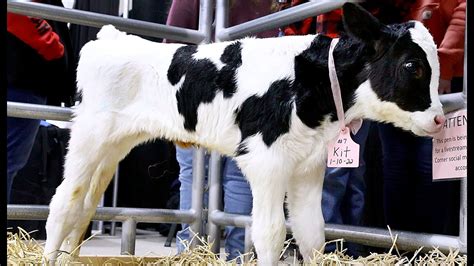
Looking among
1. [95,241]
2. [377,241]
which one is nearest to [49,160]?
[95,241]

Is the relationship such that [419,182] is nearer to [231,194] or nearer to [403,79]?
[231,194]

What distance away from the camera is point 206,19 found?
1929mm

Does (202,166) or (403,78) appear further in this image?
(202,166)

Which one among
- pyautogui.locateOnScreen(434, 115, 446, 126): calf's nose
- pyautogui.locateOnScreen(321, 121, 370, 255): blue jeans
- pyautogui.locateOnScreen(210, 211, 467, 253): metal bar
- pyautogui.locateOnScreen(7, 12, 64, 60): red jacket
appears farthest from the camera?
pyautogui.locateOnScreen(321, 121, 370, 255): blue jeans

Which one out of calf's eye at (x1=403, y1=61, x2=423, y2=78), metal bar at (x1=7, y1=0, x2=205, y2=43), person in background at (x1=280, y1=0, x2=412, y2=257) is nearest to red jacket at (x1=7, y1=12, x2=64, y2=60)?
metal bar at (x1=7, y1=0, x2=205, y2=43)

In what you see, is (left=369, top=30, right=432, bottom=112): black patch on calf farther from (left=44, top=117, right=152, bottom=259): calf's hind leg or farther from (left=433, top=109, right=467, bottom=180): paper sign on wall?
(left=44, top=117, right=152, bottom=259): calf's hind leg

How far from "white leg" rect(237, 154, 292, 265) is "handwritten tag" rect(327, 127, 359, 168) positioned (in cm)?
14

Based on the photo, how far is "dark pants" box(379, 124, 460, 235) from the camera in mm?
1707

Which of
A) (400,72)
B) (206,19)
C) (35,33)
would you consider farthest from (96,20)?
(400,72)

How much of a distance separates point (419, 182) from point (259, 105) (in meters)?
0.68

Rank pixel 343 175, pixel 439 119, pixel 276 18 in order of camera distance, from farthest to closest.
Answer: pixel 343 175 < pixel 276 18 < pixel 439 119

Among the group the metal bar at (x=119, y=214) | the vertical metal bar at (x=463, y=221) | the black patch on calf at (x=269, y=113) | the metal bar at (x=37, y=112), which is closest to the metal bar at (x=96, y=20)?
the metal bar at (x=37, y=112)

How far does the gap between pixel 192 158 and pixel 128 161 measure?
212cm

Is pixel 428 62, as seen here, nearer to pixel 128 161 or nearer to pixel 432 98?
pixel 432 98
